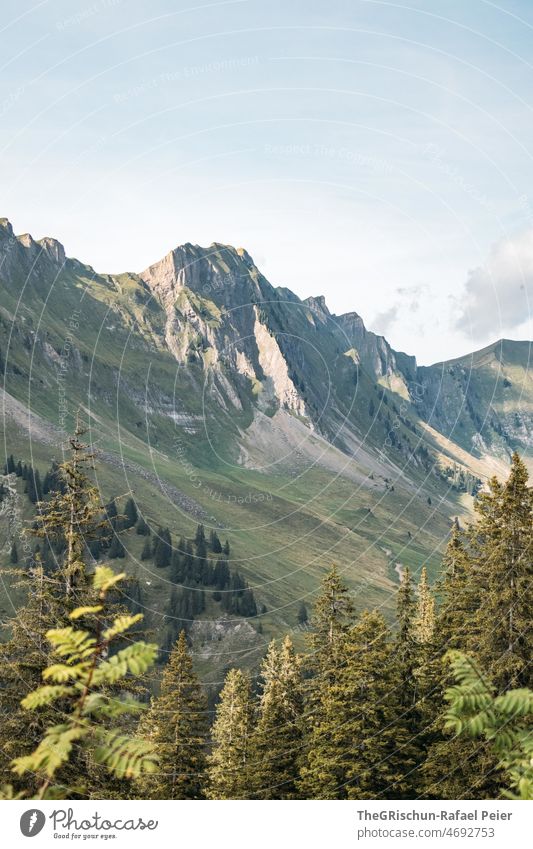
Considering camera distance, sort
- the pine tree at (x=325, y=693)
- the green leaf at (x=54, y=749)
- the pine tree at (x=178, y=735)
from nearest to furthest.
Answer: the green leaf at (x=54, y=749) → the pine tree at (x=325, y=693) → the pine tree at (x=178, y=735)

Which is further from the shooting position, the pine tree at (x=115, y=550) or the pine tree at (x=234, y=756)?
the pine tree at (x=115, y=550)

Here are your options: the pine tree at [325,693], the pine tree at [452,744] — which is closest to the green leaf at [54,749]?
the pine tree at [452,744]

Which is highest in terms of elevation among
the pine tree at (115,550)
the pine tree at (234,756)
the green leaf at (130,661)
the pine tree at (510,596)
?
the pine tree at (115,550)

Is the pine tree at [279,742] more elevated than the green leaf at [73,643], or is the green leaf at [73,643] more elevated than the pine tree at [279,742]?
the pine tree at [279,742]

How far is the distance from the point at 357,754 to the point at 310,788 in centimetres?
374

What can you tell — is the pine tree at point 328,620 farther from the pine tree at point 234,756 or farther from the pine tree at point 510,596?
the pine tree at point 510,596

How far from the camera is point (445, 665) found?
3241 centimetres

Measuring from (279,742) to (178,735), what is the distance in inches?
216

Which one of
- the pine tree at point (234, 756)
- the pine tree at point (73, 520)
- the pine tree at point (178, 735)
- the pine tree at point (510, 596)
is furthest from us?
the pine tree at point (178, 735)

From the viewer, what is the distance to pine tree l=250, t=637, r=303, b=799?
125 ft

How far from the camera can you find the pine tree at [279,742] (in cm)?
3797

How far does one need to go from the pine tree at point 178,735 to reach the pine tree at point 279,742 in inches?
125

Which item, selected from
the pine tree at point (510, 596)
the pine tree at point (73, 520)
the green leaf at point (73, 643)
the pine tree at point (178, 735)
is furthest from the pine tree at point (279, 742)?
the green leaf at point (73, 643)
